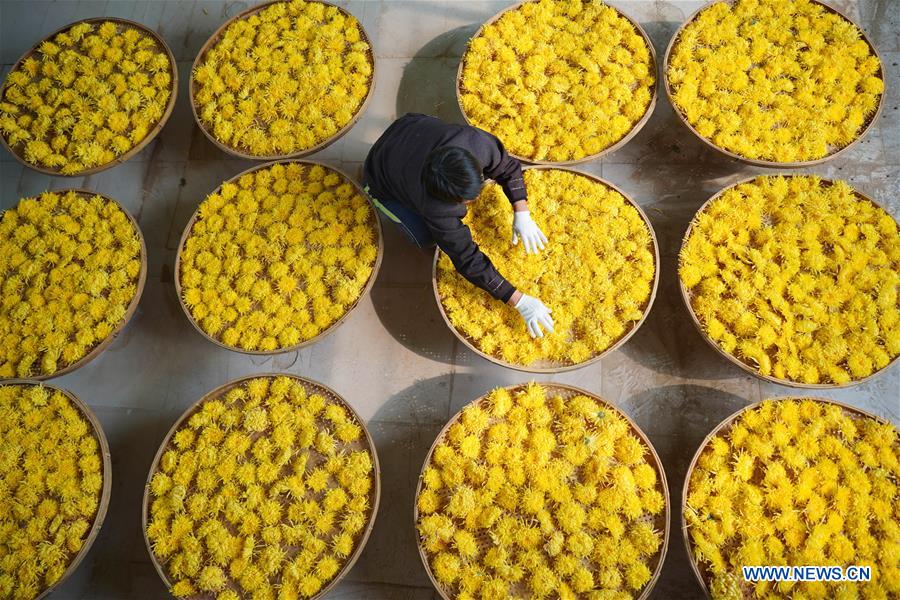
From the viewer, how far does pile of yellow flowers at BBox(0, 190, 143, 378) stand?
274 centimetres

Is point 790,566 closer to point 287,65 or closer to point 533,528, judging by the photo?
point 533,528

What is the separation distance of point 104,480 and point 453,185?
6.92ft

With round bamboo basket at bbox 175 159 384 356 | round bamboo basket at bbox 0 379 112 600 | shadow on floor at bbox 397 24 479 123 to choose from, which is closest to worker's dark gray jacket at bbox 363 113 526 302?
round bamboo basket at bbox 175 159 384 356

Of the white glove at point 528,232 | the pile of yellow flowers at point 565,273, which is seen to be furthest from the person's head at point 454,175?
the pile of yellow flowers at point 565,273

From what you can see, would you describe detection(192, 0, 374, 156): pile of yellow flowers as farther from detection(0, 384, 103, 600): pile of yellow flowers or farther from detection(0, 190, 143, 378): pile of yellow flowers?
detection(0, 384, 103, 600): pile of yellow flowers

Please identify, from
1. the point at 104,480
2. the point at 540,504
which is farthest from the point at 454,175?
the point at 104,480

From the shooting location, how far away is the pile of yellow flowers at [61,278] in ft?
9.00

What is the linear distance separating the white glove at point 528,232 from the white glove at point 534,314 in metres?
0.26

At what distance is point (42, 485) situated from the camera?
2.52m

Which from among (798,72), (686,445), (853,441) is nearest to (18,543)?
(686,445)

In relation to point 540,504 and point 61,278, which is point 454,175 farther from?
point 61,278

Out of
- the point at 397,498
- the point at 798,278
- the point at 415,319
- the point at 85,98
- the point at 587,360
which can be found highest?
the point at 85,98

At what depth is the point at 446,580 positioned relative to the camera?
88.0 inches

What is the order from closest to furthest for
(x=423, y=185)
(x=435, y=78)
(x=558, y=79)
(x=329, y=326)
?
(x=423, y=185) < (x=329, y=326) < (x=558, y=79) < (x=435, y=78)
